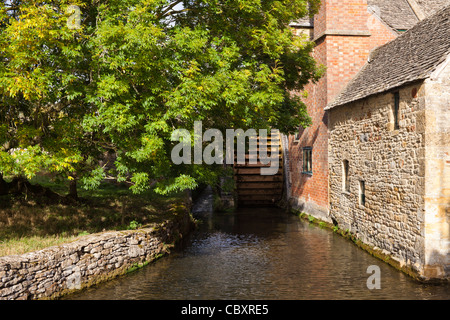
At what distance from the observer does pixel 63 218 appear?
12781 mm

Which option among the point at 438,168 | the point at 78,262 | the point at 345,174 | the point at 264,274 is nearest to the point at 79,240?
the point at 78,262

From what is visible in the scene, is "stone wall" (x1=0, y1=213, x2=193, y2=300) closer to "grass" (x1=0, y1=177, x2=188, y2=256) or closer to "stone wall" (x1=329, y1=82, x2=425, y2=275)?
"grass" (x1=0, y1=177, x2=188, y2=256)

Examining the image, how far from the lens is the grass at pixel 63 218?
32.8 feet

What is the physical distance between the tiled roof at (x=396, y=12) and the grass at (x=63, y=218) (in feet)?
42.1

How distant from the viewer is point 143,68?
364 inches

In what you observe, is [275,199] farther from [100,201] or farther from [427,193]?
[427,193]

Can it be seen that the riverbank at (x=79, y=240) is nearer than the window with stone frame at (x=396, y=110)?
Yes

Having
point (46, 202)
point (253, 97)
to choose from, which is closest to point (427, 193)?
point (253, 97)

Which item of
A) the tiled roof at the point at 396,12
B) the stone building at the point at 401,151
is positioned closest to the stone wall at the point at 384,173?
the stone building at the point at 401,151

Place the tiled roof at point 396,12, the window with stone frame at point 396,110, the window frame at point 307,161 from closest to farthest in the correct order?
the window with stone frame at point 396,110
the window frame at point 307,161
the tiled roof at point 396,12

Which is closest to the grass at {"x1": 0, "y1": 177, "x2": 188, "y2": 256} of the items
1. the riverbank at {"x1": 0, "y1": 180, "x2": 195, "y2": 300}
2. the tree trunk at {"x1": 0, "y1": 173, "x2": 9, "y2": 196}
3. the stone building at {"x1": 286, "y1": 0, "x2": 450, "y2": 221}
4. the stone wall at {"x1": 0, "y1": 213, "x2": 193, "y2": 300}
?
the riverbank at {"x1": 0, "y1": 180, "x2": 195, "y2": 300}

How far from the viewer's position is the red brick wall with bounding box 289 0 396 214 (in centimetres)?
1595

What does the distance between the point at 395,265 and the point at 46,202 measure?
36.0 feet

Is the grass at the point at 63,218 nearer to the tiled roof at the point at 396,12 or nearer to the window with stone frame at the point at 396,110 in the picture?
the window with stone frame at the point at 396,110
